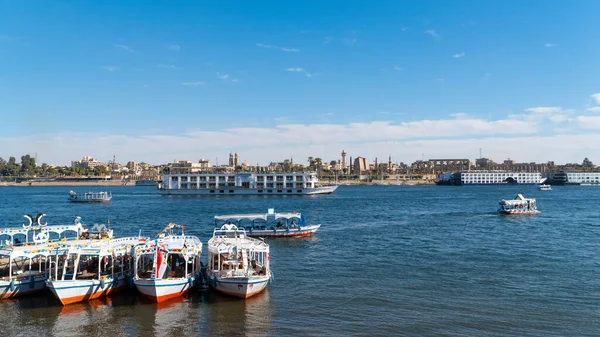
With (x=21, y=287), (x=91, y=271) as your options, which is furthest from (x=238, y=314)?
(x=21, y=287)

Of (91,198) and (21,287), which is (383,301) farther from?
(91,198)

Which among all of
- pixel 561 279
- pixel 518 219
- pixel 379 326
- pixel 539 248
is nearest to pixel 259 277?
pixel 379 326

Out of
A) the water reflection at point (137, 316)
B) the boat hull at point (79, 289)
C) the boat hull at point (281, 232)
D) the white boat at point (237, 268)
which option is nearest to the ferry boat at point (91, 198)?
the boat hull at point (281, 232)

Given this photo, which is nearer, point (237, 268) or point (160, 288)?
point (160, 288)

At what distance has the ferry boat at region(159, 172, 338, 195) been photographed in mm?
152625

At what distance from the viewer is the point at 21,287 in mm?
25891

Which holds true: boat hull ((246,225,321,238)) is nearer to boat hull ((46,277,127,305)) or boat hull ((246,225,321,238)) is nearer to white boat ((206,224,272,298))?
white boat ((206,224,272,298))

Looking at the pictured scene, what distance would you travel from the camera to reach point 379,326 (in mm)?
22234

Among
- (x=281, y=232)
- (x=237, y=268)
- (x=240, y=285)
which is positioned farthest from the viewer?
(x=281, y=232)

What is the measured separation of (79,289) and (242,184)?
129m

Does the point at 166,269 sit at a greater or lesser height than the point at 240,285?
greater

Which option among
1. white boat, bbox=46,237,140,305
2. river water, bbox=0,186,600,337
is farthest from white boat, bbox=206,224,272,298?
white boat, bbox=46,237,140,305

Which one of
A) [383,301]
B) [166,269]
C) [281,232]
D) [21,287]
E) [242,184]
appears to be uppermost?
[242,184]

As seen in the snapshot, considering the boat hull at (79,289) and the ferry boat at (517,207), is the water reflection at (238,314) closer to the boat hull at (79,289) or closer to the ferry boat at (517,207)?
the boat hull at (79,289)
